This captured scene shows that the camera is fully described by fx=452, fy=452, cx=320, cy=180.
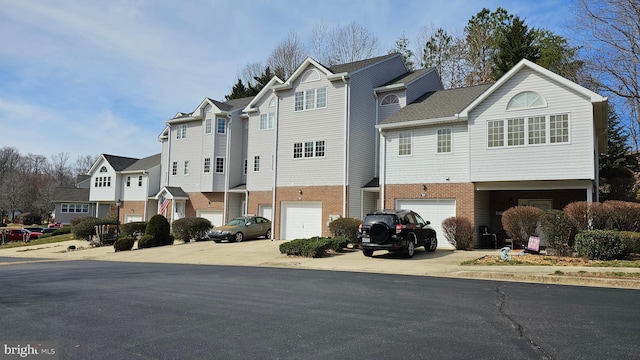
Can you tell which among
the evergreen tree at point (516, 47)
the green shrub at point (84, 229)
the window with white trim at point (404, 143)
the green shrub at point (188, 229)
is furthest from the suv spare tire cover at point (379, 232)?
the green shrub at point (84, 229)

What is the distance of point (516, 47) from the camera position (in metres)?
34.2

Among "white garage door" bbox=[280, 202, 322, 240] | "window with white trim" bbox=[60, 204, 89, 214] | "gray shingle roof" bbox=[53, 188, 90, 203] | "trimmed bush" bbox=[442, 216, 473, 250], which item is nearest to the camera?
"trimmed bush" bbox=[442, 216, 473, 250]

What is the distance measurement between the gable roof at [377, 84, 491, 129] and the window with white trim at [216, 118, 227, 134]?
15504 mm

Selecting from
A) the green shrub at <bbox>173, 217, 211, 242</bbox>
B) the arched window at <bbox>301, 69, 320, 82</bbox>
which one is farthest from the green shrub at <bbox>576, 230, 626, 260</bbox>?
the green shrub at <bbox>173, 217, 211, 242</bbox>

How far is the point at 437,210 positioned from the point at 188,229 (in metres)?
15.6

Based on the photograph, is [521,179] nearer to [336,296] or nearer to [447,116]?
[447,116]

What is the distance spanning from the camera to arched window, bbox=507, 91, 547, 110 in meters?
19.2

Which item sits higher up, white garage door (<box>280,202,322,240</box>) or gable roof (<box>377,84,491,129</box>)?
gable roof (<box>377,84,491,129</box>)

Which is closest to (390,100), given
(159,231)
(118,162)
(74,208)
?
(159,231)

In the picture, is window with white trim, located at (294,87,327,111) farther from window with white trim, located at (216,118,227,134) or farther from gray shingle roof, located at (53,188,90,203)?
gray shingle roof, located at (53,188,90,203)

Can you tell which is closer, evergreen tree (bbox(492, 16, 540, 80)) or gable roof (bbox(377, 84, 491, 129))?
gable roof (bbox(377, 84, 491, 129))

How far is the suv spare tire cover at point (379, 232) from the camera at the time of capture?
16.6m

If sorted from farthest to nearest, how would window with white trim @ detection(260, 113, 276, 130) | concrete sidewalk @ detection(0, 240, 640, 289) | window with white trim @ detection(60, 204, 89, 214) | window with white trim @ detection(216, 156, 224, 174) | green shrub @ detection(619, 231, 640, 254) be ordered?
window with white trim @ detection(60, 204, 89, 214)
window with white trim @ detection(216, 156, 224, 174)
window with white trim @ detection(260, 113, 276, 130)
green shrub @ detection(619, 231, 640, 254)
concrete sidewalk @ detection(0, 240, 640, 289)

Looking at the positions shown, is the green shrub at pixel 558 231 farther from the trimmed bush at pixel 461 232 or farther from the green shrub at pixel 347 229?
the green shrub at pixel 347 229
